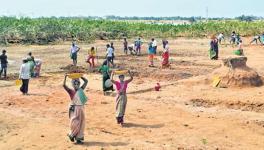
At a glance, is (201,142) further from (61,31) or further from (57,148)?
(61,31)

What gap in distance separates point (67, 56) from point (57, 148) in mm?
25878

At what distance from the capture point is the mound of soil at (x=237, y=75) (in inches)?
807

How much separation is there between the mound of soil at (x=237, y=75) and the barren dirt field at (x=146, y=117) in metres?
0.44

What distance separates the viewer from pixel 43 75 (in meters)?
26.2

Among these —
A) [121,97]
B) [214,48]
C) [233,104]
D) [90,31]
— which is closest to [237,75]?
[233,104]

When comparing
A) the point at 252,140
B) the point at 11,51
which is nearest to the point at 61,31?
the point at 11,51

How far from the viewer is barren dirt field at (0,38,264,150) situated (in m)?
12.9

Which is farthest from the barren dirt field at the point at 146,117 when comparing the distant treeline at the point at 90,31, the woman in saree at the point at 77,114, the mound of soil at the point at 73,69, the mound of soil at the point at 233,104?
the distant treeline at the point at 90,31

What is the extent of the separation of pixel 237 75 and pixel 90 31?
133 ft

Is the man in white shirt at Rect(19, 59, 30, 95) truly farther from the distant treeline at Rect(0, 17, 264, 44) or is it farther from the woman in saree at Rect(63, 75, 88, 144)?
the distant treeline at Rect(0, 17, 264, 44)

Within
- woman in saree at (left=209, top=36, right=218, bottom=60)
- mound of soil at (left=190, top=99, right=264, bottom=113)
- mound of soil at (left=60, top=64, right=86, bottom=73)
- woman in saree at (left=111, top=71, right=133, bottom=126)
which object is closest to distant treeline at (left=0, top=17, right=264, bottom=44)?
mound of soil at (left=60, top=64, right=86, bottom=73)

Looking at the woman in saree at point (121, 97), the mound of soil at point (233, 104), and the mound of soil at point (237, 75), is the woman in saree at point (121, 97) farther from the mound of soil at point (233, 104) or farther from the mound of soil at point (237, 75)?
the mound of soil at point (237, 75)

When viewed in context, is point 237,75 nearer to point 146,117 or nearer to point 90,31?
point 146,117

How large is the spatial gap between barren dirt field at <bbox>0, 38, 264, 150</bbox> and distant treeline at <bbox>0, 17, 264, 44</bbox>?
93.1ft
